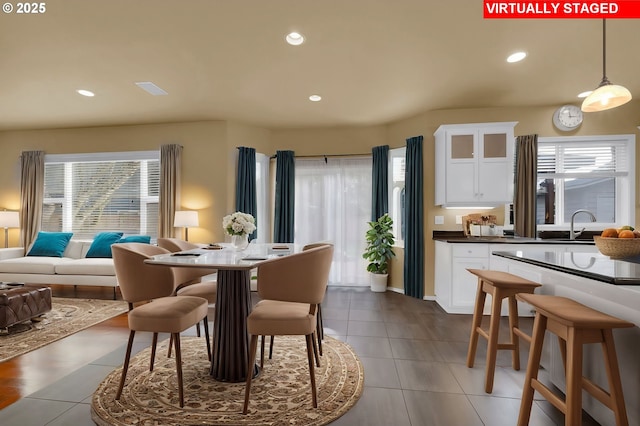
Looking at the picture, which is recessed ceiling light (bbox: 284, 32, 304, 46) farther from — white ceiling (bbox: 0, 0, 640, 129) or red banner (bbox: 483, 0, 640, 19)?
red banner (bbox: 483, 0, 640, 19)

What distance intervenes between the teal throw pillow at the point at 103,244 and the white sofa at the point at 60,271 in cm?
15

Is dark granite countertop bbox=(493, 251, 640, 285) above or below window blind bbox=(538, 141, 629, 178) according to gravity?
below

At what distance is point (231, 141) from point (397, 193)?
2.83 meters

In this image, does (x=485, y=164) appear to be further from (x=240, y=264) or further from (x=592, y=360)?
(x=240, y=264)

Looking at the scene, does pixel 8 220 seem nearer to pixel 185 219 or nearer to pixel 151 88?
pixel 185 219

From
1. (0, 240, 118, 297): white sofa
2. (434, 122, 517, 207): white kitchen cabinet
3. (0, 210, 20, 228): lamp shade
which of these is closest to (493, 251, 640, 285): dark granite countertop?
(434, 122, 517, 207): white kitchen cabinet

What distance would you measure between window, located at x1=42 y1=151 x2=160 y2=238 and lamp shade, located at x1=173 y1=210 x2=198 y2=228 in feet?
2.96

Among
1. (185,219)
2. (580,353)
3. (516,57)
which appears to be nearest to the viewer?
(580,353)

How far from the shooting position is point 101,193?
5.47m

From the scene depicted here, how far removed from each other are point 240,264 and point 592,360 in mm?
1966

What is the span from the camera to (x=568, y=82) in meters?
3.64

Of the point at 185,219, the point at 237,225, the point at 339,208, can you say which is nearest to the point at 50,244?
the point at 185,219

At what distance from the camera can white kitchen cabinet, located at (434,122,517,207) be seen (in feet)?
13.3

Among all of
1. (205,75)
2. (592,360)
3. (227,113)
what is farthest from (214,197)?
(592,360)
